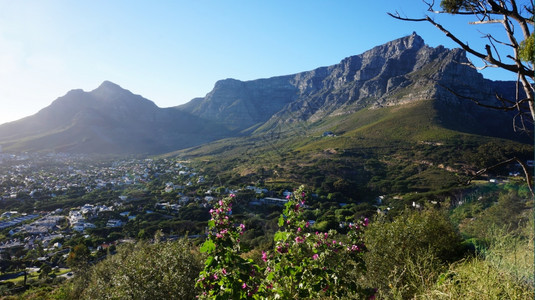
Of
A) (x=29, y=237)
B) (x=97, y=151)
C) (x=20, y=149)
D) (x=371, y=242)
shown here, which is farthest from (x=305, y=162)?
(x=20, y=149)

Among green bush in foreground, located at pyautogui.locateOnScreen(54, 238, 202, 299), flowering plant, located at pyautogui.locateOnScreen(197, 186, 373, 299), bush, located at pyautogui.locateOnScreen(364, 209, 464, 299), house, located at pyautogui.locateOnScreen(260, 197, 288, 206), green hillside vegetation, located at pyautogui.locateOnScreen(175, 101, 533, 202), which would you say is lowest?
house, located at pyautogui.locateOnScreen(260, 197, 288, 206)

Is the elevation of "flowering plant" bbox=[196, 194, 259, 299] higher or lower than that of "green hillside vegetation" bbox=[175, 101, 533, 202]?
higher

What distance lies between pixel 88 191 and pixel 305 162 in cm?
7004

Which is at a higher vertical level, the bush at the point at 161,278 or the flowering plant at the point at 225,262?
the flowering plant at the point at 225,262

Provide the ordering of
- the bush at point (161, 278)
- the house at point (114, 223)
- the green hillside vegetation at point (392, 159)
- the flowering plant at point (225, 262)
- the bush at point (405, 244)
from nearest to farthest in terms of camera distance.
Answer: the flowering plant at point (225, 262)
the bush at point (161, 278)
the bush at point (405, 244)
the house at point (114, 223)
the green hillside vegetation at point (392, 159)

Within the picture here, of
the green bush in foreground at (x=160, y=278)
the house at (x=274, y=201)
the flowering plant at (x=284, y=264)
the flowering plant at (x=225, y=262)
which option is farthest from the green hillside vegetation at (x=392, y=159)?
the flowering plant at (x=225, y=262)

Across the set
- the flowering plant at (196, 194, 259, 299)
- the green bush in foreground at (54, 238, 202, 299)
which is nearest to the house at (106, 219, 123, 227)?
the green bush in foreground at (54, 238, 202, 299)

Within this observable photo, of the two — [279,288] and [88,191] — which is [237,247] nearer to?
[279,288]

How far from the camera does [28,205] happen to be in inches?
2721

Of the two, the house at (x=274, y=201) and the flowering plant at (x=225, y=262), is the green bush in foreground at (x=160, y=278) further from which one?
the house at (x=274, y=201)

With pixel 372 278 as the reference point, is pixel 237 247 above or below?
above

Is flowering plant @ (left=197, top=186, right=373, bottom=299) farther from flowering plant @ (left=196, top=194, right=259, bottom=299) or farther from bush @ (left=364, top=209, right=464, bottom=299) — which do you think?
bush @ (left=364, top=209, right=464, bottom=299)

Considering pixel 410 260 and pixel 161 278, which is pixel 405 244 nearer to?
pixel 410 260

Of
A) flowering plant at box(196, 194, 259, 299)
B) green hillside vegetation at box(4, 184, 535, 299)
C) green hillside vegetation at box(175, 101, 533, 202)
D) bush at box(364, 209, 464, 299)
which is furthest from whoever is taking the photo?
green hillside vegetation at box(175, 101, 533, 202)
